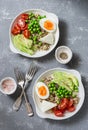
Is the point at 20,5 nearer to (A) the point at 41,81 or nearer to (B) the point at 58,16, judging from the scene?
(B) the point at 58,16

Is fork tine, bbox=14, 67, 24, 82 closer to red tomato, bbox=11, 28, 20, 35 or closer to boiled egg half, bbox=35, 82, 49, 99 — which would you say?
boiled egg half, bbox=35, 82, 49, 99

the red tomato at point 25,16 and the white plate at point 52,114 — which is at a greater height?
the red tomato at point 25,16

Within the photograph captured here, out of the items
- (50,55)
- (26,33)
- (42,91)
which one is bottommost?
(42,91)

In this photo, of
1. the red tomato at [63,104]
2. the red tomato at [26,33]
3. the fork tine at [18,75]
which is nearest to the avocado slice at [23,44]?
the red tomato at [26,33]

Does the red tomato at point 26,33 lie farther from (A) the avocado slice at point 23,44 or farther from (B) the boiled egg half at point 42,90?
(B) the boiled egg half at point 42,90

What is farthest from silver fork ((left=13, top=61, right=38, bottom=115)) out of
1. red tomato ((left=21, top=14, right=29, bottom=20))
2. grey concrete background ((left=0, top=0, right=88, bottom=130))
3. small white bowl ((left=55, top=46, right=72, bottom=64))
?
red tomato ((left=21, top=14, right=29, bottom=20))

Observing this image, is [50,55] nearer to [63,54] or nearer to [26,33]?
[63,54]

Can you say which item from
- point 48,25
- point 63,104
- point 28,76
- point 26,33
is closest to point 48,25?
point 48,25
